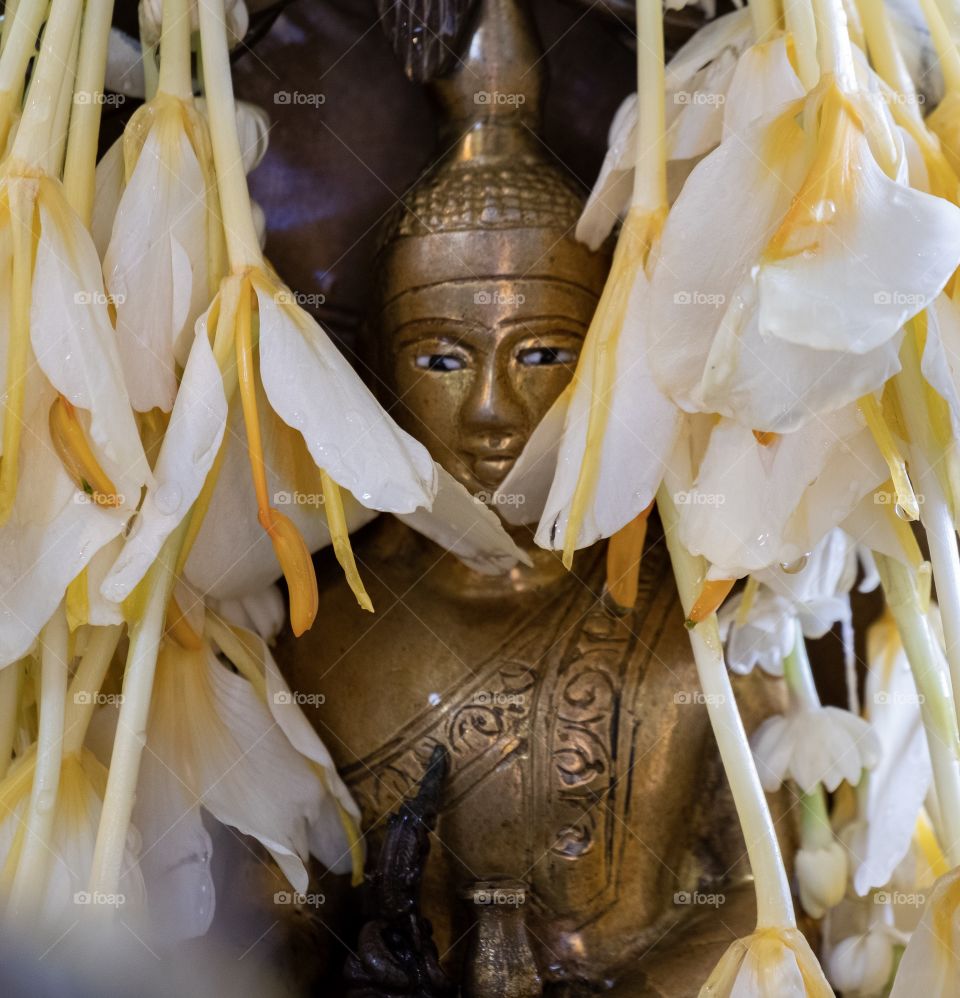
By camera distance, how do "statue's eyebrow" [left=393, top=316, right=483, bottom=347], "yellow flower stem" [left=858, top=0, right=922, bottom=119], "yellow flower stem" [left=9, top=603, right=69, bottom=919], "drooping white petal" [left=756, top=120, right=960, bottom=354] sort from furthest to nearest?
"statue's eyebrow" [left=393, top=316, right=483, bottom=347] < "yellow flower stem" [left=858, top=0, right=922, bottom=119] < "yellow flower stem" [left=9, top=603, right=69, bottom=919] < "drooping white petal" [left=756, top=120, right=960, bottom=354]

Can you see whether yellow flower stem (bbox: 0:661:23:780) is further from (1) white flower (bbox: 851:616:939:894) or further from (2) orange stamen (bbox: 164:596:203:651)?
(1) white flower (bbox: 851:616:939:894)

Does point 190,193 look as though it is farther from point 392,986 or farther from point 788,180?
point 392,986

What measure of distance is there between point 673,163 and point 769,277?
25 centimetres

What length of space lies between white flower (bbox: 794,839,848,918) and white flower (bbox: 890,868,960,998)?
194 mm

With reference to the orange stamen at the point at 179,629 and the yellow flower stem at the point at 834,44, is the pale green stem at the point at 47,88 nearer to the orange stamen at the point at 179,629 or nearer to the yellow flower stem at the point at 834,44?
the orange stamen at the point at 179,629

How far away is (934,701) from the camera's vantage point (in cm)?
65

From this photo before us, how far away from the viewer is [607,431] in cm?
60

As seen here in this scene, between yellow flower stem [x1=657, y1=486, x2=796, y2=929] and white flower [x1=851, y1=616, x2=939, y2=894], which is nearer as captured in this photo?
yellow flower stem [x1=657, y1=486, x2=796, y2=929]

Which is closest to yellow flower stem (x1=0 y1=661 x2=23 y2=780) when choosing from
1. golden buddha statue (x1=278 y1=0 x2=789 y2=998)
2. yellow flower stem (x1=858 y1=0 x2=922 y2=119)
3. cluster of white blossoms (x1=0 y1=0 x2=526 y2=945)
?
cluster of white blossoms (x1=0 y1=0 x2=526 y2=945)

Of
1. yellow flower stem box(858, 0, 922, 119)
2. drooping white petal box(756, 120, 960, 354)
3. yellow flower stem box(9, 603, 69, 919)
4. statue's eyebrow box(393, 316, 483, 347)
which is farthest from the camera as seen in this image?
statue's eyebrow box(393, 316, 483, 347)

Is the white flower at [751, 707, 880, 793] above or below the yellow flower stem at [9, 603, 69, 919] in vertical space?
below

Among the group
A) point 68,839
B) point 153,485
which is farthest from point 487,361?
point 68,839

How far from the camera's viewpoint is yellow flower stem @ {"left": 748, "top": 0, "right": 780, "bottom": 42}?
26.0 inches

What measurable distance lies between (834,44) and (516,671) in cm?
43
